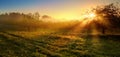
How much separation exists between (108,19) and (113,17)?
1.60m

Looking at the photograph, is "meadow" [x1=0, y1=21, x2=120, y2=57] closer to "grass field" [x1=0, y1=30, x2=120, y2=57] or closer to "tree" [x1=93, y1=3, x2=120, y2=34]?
"grass field" [x1=0, y1=30, x2=120, y2=57]

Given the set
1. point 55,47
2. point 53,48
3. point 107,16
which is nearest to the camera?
point 53,48

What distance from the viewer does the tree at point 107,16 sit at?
62.8 metres

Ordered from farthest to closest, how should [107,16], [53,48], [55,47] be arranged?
[107,16]
[55,47]
[53,48]

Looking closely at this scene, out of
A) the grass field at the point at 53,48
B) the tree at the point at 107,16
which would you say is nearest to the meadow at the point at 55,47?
the grass field at the point at 53,48

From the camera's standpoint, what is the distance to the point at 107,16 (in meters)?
64.8

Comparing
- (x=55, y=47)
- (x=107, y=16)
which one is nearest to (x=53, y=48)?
(x=55, y=47)

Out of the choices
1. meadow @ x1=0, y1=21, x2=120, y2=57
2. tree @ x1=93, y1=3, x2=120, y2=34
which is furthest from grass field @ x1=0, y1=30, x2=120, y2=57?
tree @ x1=93, y1=3, x2=120, y2=34

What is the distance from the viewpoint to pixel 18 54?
24.9 meters

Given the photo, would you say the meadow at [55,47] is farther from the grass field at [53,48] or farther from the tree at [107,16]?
the tree at [107,16]

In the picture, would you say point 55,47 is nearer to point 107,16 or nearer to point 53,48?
point 53,48

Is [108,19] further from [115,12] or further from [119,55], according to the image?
[119,55]

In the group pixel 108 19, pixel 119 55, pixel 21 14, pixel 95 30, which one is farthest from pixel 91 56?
pixel 21 14

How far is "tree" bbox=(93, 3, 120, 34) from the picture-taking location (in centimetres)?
6284
